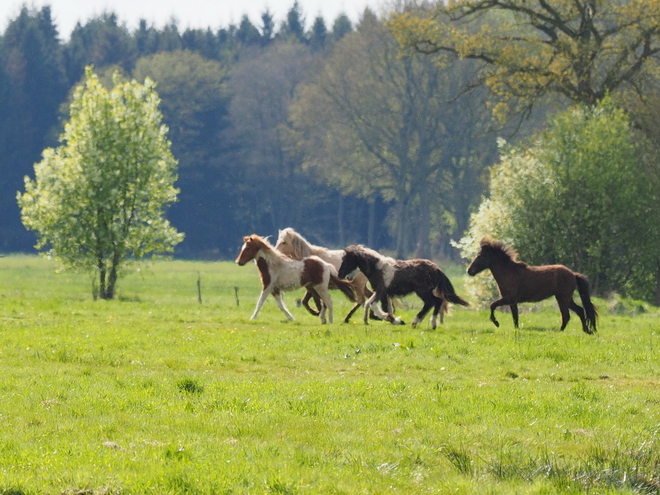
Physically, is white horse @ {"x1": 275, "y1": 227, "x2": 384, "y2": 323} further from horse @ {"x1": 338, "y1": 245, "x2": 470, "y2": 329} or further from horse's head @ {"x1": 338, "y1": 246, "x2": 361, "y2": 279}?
horse @ {"x1": 338, "y1": 245, "x2": 470, "y2": 329}

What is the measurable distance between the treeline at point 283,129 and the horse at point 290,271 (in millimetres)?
51750

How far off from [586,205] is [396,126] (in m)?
40.1

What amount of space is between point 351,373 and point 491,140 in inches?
2489

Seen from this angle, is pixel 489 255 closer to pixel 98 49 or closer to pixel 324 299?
pixel 324 299

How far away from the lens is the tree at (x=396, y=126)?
7400 cm

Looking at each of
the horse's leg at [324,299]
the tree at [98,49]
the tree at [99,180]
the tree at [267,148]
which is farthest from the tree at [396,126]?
the horse's leg at [324,299]

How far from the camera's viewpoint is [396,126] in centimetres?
7519

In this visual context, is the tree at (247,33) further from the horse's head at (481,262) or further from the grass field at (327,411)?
the grass field at (327,411)

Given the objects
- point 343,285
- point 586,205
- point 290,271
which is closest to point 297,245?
point 290,271

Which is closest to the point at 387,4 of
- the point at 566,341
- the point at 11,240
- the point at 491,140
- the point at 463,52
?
the point at 491,140

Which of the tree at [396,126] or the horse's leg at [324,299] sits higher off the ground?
the tree at [396,126]

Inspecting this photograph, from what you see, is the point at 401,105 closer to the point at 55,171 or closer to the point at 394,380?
the point at 55,171

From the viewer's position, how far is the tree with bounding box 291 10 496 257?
74.0 meters

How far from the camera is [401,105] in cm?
7506
